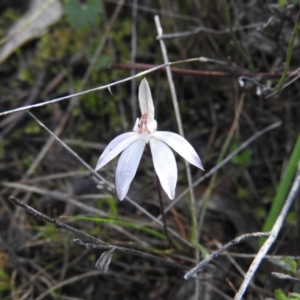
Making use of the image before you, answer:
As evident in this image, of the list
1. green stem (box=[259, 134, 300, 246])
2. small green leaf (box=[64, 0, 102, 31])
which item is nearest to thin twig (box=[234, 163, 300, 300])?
green stem (box=[259, 134, 300, 246])

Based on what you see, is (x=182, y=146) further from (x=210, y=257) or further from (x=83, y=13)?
(x=83, y=13)

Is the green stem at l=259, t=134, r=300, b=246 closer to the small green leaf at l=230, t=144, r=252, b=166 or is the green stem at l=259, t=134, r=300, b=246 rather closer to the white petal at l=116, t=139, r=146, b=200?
the small green leaf at l=230, t=144, r=252, b=166

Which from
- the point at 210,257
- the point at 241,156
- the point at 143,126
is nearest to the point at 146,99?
the point at 143,126

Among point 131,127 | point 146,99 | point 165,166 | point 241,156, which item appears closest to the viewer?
point 165,166

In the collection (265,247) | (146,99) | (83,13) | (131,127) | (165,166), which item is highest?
(83,13)

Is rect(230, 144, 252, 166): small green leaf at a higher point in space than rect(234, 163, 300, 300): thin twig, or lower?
higher

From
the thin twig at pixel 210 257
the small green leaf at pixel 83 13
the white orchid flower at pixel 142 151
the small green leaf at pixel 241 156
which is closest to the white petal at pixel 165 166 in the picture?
the white orchid flower at pixel 142 151

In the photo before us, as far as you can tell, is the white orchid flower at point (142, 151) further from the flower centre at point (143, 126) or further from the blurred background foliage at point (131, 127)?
the blurred background foliage at point (131, 127)
